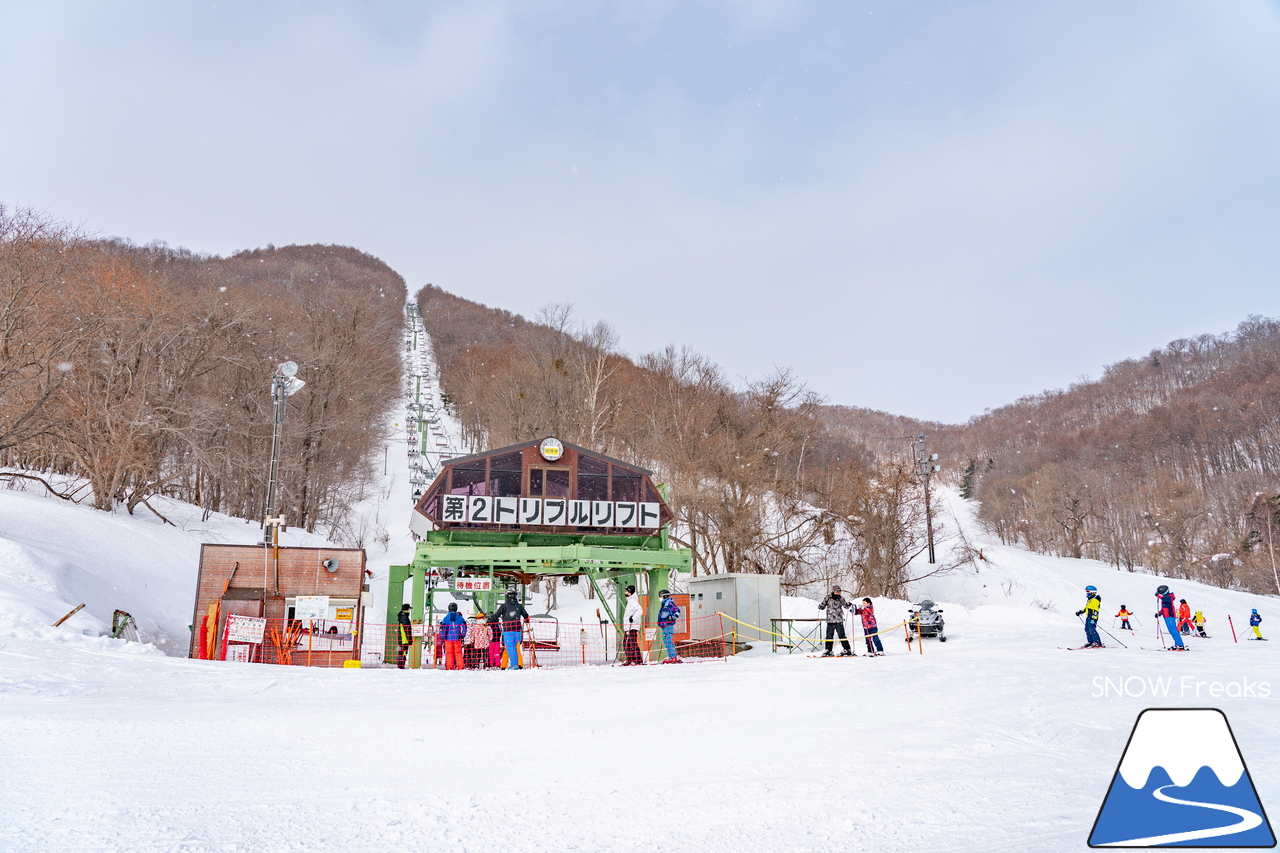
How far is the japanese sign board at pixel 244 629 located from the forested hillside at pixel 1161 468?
6489 cm

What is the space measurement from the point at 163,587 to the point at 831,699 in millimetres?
20902

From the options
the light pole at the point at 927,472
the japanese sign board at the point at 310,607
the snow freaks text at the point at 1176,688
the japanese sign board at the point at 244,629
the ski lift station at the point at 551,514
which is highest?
the light pole at the point at 927,472

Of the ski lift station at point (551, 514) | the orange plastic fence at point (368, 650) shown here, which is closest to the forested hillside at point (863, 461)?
the ski lift station at point (551, 514)

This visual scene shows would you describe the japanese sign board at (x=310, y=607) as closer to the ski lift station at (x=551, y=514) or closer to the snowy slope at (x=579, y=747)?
the ski lift station at (x=551, y=514)

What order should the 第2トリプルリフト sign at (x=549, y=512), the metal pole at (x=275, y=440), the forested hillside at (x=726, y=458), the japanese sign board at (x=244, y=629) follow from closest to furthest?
the japanese sign board at (x=244, y=629) → the metal pole at (x=275, y=440) → the 第2トリプルリフト sign at (x=549, y=512) → the forested hillside at (x=726, y=458)

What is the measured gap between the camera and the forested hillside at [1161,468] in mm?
60438

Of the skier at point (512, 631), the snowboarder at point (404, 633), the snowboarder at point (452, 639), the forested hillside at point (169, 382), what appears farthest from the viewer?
the forested hillside at point (169, 382)

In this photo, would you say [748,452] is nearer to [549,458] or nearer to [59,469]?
[549,458]

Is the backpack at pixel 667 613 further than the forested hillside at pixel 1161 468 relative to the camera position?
No

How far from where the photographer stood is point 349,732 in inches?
317

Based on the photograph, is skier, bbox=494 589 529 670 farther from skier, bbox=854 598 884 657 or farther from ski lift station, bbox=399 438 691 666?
skier, bbox=854 598 884 657

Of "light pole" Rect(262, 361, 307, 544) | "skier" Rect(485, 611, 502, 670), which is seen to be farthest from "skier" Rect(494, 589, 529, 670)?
"light pole" Rect(262, 361, 307, 544)

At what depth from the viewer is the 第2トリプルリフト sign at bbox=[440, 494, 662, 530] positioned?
21328 millimetres

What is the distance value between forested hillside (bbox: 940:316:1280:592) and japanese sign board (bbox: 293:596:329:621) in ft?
209
